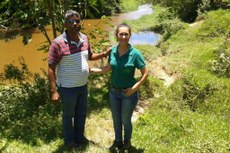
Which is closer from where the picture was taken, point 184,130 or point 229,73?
point 184,130

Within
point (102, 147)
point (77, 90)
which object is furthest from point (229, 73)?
point (77, 90)

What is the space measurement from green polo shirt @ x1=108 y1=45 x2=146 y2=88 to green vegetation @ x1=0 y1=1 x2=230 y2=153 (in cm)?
117

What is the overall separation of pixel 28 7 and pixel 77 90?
10.0 ft

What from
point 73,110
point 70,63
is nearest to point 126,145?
point 73,110

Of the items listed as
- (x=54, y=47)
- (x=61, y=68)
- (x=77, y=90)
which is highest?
(x=54, y=47)

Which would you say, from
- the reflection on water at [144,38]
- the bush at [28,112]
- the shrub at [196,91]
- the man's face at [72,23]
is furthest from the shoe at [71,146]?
the reflection on water at [144,38]

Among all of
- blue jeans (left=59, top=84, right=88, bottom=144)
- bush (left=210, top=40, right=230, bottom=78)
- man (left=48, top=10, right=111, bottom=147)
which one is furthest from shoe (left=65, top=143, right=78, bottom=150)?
bush (left=210, top=40, right=230, bottom=78)

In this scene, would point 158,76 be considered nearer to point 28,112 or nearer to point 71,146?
point 28,112

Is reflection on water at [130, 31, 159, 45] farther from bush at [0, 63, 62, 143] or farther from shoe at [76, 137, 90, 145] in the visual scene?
shoe at [76, 137, 90, 145]

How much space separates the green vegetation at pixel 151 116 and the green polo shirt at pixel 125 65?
117 cm

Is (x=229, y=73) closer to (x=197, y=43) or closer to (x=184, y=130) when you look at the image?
(x=184, y=130)

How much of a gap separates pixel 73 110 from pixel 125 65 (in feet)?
3.49

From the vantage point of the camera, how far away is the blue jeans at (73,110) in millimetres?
4512

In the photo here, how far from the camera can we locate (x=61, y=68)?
14.4 ft
